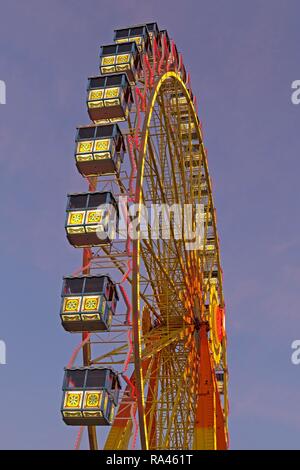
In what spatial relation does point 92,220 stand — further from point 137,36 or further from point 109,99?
point 137,36

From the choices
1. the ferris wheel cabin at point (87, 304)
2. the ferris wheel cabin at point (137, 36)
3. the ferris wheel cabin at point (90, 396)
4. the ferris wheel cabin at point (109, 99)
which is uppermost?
the ferris wheel cabin at point (137, 36)

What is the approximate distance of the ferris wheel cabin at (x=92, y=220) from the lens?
18000mm

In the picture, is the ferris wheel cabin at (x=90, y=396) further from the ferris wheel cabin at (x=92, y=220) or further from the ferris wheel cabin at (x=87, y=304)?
the ferris wheel cabin at (x=92, y=220)

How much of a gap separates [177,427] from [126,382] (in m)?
7.93

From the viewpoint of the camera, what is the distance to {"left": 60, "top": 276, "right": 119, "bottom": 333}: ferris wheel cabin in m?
17.2

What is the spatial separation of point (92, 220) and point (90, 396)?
4685 mm

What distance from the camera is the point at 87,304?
679 inches

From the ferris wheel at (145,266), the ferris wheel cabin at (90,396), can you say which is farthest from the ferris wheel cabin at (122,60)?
the ferris wheel cabin at (90,396)

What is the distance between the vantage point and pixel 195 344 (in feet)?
81.0

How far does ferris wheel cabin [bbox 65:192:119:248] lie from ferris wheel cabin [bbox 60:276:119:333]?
3.52 ft

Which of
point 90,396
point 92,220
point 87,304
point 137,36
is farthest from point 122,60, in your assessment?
point 90,396

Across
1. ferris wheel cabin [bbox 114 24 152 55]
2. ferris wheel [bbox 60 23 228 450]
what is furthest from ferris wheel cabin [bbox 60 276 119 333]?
ferris wheel cabin [bbox 114 24 152 55]

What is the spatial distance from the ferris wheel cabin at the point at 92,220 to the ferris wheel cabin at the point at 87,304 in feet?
3.52
